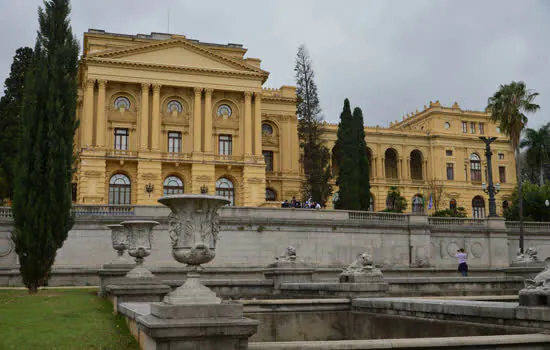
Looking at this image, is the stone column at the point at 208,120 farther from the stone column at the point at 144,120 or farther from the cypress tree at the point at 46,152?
the cypress tree at the point at 46,152

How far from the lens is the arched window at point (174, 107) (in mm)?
55056

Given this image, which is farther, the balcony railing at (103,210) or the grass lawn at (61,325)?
the balcony railing at (103,210)

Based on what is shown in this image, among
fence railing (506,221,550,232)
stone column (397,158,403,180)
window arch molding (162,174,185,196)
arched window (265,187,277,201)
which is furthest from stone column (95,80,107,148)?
stone column (397,158,403,180)

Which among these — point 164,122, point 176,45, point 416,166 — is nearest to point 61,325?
point 164,122

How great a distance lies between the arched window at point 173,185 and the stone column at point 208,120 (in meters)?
3.65

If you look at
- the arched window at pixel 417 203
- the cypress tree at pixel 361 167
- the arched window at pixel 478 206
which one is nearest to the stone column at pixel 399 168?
the arched window at pixel 417 203

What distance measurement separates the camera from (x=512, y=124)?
45.2m

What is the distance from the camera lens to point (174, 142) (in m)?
54.8

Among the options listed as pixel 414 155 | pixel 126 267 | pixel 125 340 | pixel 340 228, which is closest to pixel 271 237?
pixel 340 228

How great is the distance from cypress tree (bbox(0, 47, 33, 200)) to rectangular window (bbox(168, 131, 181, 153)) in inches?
575

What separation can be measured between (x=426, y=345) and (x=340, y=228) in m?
28.9

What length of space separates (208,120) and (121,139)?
25.4 ft

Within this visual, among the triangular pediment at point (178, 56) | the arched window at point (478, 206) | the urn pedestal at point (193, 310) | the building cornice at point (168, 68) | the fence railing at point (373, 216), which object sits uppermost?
the triangular pediment at point (178, 56)

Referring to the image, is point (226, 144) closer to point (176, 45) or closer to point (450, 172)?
point (176, 45)
